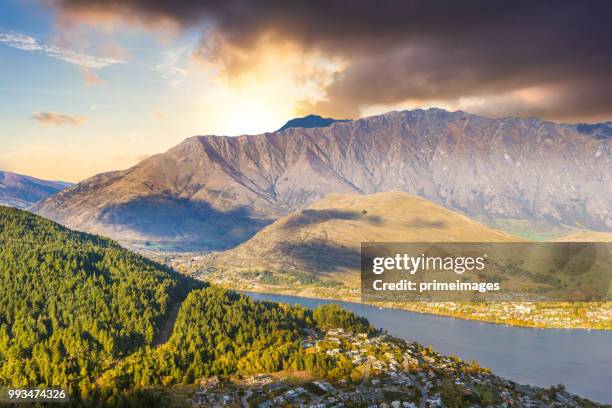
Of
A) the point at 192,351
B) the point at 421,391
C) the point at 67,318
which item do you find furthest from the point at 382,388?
the point at 67,318

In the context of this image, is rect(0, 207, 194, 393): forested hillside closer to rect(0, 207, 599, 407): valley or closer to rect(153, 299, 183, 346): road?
rect(0, 207, 599, 407): valley

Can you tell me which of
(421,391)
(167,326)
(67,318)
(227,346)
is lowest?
(421,391)

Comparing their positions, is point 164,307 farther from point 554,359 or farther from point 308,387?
point 554,359

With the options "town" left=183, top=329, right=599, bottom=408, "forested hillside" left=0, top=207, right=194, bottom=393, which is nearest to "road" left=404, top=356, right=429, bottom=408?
"town" left=183, top=329, right=599, bottom=408

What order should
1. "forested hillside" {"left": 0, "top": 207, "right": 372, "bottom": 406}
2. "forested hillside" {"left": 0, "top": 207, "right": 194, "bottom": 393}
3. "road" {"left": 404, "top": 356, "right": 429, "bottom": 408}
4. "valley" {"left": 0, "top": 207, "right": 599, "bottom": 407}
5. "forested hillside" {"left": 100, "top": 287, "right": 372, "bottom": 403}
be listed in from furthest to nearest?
"forested hillside" {"left": 100, "top": 287, "right": 372, "bottom": 403} → "forested hillside" {"left": 0, "top": 207, "right": 194, "bottom": 393} → "forested hillside" {"left": 0, "top": 207, "right": 372, "bottom": 406} → "valley" {"left": 0, "top": 207, "right": 599, "bottom": 407} → "road" {"left": 404, "top": 356, "right": 429, "bottom": 408}

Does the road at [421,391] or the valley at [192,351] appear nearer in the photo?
the road at [421,391]

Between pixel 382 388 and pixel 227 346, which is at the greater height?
pixel 227 346

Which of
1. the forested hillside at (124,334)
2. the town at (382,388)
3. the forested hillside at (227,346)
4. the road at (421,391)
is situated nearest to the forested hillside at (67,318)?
the forested hillside at (124,334)

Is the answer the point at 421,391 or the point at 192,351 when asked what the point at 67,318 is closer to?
the point at 192,351

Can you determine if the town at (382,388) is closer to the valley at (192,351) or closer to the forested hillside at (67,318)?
the valley at (192,351)
